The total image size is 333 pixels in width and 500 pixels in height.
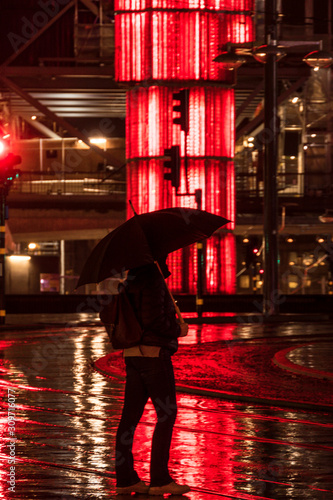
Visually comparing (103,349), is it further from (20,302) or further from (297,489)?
(20,302)

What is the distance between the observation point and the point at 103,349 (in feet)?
63.6

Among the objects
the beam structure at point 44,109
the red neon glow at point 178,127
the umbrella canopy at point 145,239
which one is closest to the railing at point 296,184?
the beam structure at point 44,109

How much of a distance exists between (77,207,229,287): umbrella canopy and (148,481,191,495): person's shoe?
4.75ft

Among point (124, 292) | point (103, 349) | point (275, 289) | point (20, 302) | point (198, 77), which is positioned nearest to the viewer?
point (124, 292)

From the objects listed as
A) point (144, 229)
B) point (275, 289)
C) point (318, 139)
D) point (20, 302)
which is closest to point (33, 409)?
point (144, 229)

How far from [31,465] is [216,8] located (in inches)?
1157

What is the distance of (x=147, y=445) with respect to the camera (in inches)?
366

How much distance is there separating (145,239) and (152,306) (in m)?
0.45

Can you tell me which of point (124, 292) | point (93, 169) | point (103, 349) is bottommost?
point (103, 349)

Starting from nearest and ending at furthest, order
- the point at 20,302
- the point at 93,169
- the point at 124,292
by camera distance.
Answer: the point at 124,292, the point at 20,302, the point at 93,169

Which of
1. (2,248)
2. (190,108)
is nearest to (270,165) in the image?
(2,248)

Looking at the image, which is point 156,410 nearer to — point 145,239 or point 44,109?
point 145,239

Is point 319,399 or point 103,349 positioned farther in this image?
point 103,349

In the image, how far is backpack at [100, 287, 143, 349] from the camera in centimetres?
718
